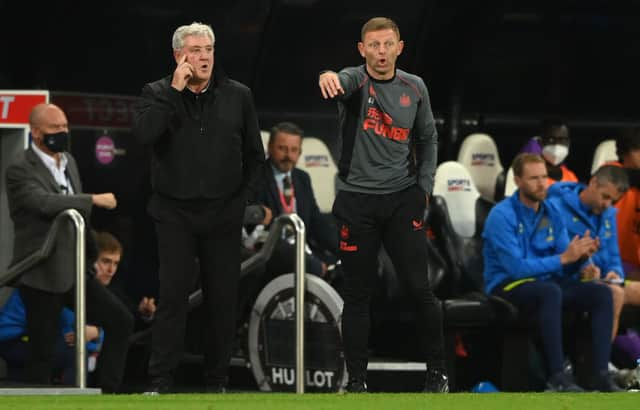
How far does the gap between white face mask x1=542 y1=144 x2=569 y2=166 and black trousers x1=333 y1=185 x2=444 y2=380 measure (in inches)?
168

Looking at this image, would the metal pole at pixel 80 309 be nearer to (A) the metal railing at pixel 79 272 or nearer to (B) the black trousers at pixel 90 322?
(A) the metal railing at pixel 79 272

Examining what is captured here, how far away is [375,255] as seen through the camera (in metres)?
7.57

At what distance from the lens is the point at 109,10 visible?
1066 centimetres

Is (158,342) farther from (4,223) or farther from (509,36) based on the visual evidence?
(509,36)

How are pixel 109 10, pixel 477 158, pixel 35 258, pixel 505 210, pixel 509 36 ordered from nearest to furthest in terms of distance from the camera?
pixel 35 258 → pixel 505 210 → pixel 109 10 → pixel 477 158 → pixel 509 36

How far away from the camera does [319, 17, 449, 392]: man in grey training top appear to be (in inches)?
294

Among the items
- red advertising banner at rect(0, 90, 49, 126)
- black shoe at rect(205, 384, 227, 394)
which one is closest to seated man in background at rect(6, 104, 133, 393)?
red advertising banner at rect(0, 90, 49, 126)

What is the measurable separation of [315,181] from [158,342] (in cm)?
367

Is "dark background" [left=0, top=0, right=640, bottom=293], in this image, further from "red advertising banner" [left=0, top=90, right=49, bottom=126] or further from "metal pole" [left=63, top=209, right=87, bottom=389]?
"metal pole" [left=63, top=209, right=87, bottom=389]

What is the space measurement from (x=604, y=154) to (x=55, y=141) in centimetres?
452

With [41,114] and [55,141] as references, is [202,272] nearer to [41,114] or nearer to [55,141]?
[55,141]

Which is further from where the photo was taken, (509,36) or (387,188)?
(509,36)

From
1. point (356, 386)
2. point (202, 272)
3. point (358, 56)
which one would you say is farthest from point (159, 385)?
point (358, 56)

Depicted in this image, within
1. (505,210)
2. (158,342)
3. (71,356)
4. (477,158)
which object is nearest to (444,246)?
(505,210)
